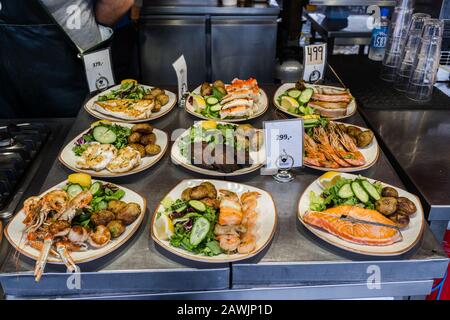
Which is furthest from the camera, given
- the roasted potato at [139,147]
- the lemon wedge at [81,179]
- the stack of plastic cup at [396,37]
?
the stack of plastic cup at [396,37]

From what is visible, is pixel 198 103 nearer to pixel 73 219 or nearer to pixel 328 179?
pixel 328 179

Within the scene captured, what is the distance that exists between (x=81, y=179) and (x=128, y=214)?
33 cm

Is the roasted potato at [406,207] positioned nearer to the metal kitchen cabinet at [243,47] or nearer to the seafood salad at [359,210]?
the seafood salad at [359,210]

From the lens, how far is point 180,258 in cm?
144

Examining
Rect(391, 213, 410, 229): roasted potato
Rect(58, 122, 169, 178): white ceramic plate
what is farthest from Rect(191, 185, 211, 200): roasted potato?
Rect(391, 213, 410, 229): roasted potato

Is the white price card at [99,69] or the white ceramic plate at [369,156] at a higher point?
the white price card at [99,69]

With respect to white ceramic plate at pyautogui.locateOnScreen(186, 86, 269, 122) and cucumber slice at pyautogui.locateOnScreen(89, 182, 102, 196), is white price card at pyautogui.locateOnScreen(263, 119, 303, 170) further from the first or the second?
cucumber slice at pyautogui.locateOnScreen(89, 182, 102, 196)

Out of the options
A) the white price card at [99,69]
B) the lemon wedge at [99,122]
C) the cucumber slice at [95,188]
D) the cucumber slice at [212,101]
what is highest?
the white price card at [99,69]

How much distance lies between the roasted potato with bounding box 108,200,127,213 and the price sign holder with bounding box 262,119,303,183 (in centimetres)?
63

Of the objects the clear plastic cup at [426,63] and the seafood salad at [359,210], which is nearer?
the seafood salad at [359,210]

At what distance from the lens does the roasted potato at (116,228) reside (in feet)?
4.81

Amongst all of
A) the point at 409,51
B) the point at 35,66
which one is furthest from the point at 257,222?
the point at 35,66

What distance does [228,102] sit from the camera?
2346mm

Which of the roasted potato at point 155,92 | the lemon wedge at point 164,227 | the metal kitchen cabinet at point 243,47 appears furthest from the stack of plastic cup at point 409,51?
the lemon wedge at point 164,227
